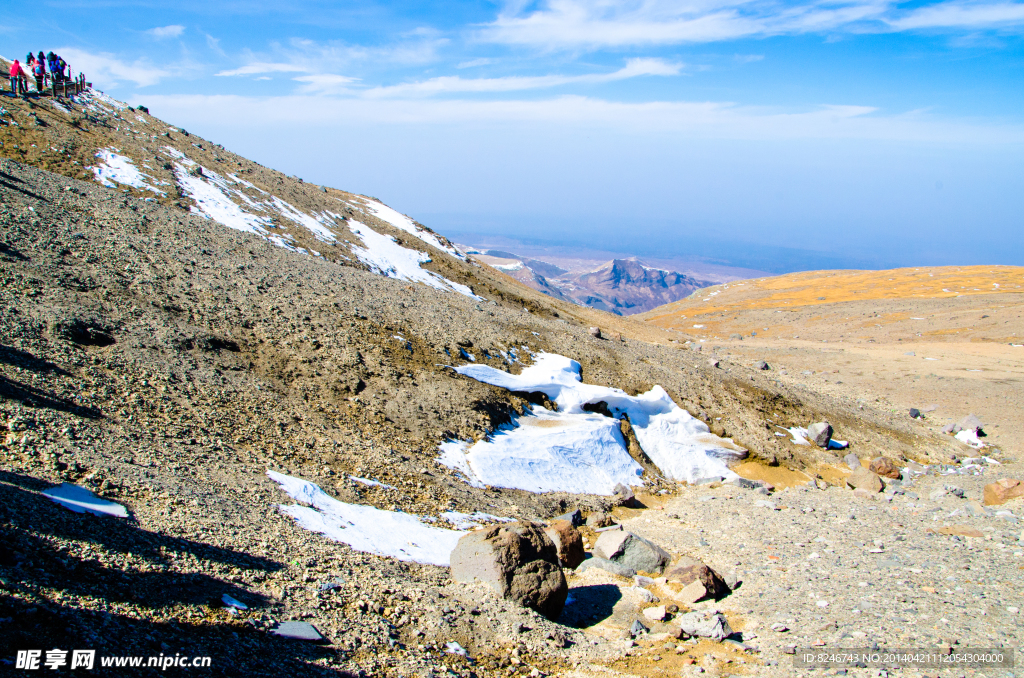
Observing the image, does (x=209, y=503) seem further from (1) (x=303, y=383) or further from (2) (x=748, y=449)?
(2) (x=748, y=449)

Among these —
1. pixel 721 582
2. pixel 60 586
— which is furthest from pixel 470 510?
pixel 60 586

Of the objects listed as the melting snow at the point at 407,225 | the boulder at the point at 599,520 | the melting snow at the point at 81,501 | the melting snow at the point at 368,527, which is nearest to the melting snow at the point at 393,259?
the melting snow at the point at 407,225

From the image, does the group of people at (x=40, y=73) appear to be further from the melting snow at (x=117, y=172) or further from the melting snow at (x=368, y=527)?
the melting snow at (x=368, y=527)

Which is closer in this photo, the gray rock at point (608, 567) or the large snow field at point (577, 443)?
the gray rock at point (608, 567)

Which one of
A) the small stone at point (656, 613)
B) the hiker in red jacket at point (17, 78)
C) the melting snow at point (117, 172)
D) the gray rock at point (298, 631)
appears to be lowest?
the small stone at point (656, 613)

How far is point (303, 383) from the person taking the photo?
13227 millimetres

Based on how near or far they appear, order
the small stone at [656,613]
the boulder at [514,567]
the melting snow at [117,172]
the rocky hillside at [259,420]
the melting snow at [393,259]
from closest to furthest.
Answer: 1. the rocky hillside at [259,420]
2. the boulder at [514,567]
3. the small stone at [656,613]
4. the melting snow at [117,172]
5. the melting snow at [393,259]

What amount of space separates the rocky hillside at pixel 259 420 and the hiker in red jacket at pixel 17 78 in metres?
0.58

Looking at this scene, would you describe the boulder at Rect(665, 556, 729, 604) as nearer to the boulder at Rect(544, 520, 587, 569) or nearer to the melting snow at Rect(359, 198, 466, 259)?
the boulder at Rect(544, 520, 587, 569)

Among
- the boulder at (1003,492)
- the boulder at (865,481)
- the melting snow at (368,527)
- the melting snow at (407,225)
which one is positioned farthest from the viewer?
the melting snow at (407,225)

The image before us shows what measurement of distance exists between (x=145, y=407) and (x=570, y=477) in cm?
966

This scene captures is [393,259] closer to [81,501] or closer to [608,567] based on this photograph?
[608,567]

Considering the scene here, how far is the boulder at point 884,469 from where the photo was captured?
18.3 meters

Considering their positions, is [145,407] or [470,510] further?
[470,510]
